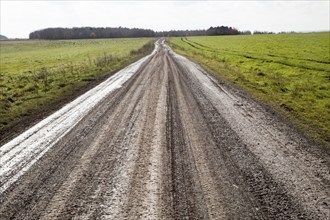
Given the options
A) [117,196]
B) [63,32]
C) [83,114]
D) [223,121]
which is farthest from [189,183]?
[63,32]

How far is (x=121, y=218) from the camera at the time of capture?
3922 mm

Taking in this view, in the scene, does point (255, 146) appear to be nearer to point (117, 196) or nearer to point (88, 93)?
point (117, 196)

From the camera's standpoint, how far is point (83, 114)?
358 inches

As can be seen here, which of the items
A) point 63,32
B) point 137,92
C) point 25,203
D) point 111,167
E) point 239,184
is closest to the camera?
point 25,203

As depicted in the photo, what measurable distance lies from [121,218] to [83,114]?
5831mm

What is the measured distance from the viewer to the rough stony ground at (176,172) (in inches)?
163

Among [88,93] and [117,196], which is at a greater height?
[88,93]

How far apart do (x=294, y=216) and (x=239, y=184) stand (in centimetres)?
105

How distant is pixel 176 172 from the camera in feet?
17.0

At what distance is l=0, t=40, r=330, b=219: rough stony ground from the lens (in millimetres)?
4133

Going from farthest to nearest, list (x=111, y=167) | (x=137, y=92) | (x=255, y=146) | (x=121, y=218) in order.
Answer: (x=137, y=92) → (x=255, y=146) → (x=111, y=167) → (x=121, y=218)

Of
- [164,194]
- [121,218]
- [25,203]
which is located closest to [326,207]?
[164,194]

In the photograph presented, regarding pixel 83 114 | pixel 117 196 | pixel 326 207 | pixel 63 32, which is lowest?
pixel 326 207

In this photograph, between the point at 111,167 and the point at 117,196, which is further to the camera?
the point at 111,167
